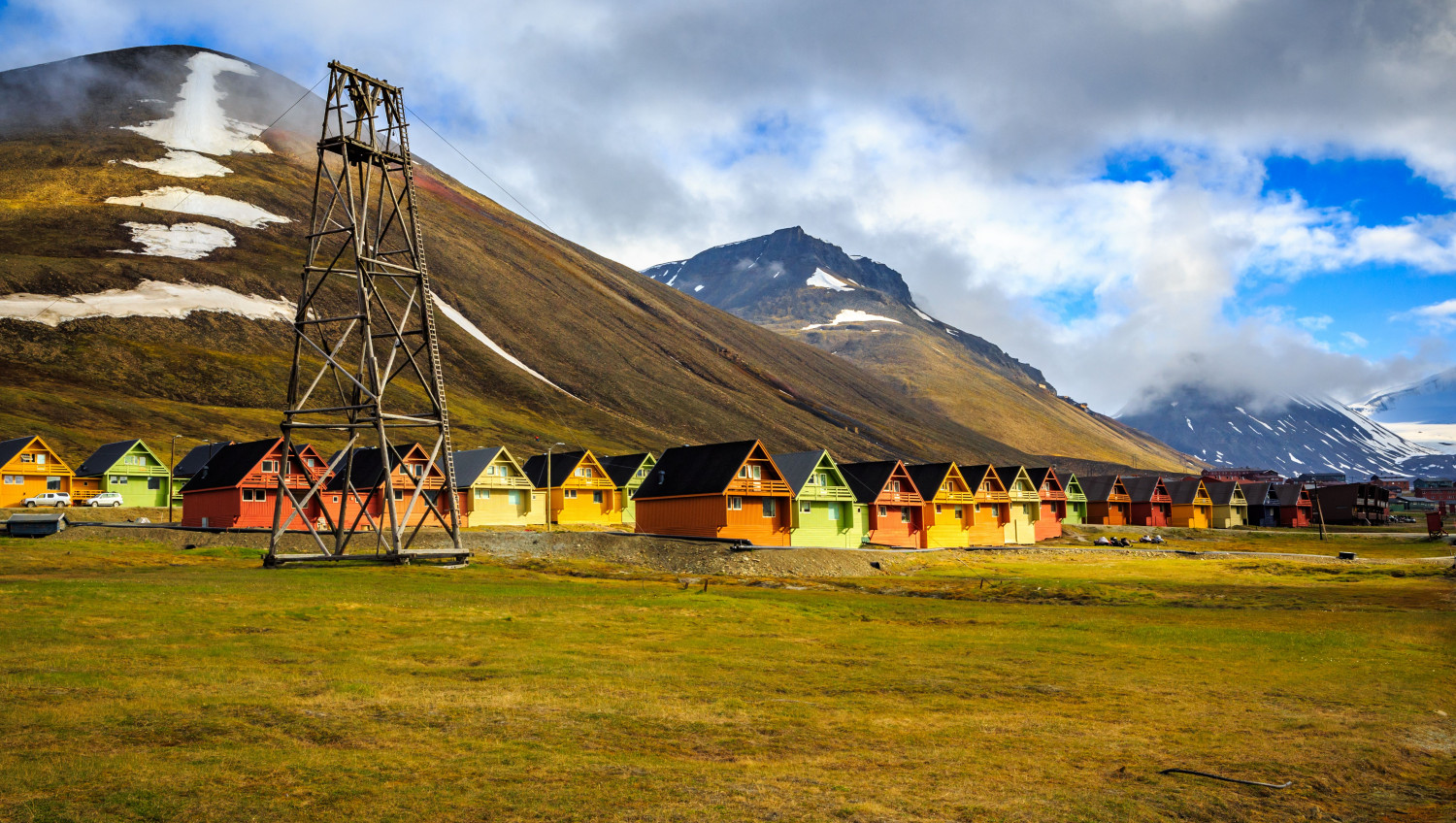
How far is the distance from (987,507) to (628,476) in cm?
3938

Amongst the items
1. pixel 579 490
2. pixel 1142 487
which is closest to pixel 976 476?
pixel 579 490

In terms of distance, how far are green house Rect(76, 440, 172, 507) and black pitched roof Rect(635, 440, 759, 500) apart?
2284 inches

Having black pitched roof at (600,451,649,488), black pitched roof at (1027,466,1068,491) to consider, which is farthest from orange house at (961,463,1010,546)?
black pitched roof at (600,451,649,488)

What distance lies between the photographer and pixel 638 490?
85.4 metres

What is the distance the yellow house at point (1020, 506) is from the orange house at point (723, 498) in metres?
34.3

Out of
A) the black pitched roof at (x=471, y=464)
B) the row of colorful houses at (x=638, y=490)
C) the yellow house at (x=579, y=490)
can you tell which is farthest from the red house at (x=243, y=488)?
the yellow house at (x=579, y=490)

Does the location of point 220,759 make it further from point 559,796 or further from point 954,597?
point 954,597

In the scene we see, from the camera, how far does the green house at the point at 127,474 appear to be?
106562 mm

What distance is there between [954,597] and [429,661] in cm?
3025

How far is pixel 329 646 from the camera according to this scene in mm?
25828

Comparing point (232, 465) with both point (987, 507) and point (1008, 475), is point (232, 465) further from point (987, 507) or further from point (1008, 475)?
point (1008, 475)

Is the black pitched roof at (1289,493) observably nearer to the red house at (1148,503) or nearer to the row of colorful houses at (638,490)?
the red house at (1148,503)

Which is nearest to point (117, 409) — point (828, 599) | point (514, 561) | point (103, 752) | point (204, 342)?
point (204, 342)

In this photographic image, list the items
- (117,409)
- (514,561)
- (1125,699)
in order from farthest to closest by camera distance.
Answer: (117,409) → (514,561) → (1125,699)
